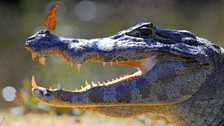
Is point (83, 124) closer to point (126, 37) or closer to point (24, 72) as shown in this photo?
point (126, 37)

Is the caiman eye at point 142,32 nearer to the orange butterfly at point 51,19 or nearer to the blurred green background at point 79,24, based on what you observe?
the orange butterfly at point 51,19

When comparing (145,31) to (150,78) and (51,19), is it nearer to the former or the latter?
(150,78)

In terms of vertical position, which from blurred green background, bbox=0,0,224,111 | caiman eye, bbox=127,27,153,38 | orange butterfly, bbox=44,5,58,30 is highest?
blurred green background, bbox=0,0,224,111

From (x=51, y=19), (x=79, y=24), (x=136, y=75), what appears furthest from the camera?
(x=79, y=24)

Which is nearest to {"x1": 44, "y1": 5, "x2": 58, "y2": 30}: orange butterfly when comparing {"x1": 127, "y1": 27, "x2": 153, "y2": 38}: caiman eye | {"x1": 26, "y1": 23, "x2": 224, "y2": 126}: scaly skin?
{"x1": 26, "y1": 23, "x2": 224, "y2": 126}: scaly skin

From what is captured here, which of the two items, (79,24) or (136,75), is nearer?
(136,75)

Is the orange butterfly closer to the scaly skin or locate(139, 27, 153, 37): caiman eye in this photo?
the scaly skin

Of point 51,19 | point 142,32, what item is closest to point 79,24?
point 51,19
